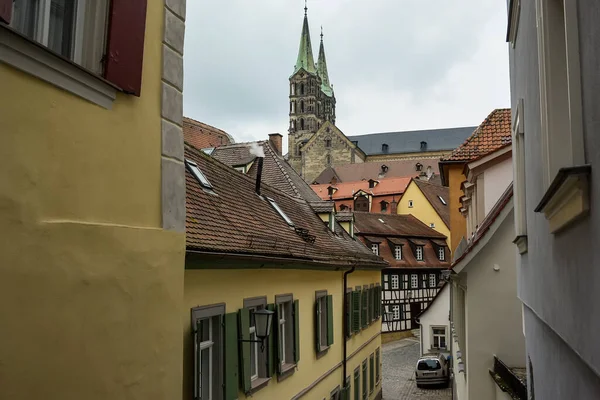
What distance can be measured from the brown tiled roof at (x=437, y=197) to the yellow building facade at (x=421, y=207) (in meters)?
0.02

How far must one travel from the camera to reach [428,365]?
24984mm

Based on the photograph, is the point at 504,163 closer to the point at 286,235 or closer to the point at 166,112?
the point at 286,235

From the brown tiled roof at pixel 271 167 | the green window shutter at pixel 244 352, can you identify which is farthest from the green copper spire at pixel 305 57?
the green window shutter at pixel 244 352

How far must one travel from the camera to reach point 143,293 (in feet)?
12.6

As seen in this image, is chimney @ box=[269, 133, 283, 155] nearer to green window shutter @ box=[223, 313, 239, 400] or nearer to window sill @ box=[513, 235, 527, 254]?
green window shutter @ box=[223, 313, 239, 400]

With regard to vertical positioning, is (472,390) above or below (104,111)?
below

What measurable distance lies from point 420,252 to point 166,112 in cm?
3753

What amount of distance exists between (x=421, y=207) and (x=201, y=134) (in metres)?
32.2

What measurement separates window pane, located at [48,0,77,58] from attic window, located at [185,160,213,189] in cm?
636

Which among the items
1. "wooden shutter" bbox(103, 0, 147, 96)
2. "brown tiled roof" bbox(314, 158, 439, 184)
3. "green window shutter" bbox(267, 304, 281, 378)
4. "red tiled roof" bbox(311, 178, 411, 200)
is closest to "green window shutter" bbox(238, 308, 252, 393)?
"green window shutter" bbox(267, 304, 281, 378)

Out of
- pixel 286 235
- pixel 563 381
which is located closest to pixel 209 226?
pixel 286 235

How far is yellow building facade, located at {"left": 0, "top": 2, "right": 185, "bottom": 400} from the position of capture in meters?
2.88

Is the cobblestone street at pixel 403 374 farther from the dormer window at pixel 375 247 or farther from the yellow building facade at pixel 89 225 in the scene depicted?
the yellow building facade at pixel 89 225

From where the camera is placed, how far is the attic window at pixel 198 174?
9.82 meters
